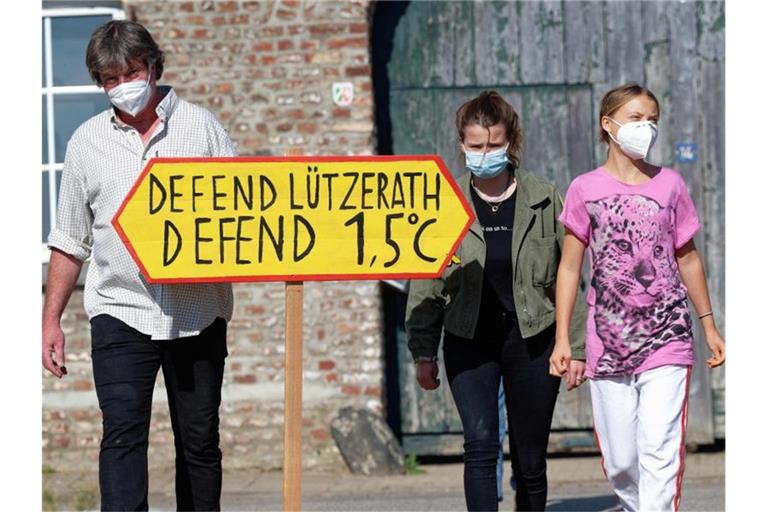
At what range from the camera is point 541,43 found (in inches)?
380

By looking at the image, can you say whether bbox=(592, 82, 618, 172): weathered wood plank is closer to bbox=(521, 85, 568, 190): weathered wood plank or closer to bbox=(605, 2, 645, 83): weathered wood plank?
bbox=(605, 2, 645, 83): weathered wood plank

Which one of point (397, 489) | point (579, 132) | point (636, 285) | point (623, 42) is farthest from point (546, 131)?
point (636, 285)

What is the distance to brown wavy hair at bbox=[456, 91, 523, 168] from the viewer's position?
5.92 m

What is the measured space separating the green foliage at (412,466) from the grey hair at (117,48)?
171 inches

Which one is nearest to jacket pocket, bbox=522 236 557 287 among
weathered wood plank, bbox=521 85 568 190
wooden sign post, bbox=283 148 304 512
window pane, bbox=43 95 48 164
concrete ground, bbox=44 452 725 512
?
wooden sign post, bbox=283 148 304 512

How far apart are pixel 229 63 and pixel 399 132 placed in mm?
1171

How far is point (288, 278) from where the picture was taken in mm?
5684

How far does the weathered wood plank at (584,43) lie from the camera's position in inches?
379

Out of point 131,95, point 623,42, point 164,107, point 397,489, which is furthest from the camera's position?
point 623,42

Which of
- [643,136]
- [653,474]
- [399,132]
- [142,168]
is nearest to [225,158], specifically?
[142,168]

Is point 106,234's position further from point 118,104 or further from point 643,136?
point 643,136

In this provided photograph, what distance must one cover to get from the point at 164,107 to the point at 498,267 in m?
1.46

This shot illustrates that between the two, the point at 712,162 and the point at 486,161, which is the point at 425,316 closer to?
the point at 486,161

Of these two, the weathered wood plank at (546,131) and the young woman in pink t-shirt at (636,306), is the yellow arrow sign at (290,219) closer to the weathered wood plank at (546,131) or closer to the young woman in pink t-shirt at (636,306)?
the young woman in pink t-shirt at (636,306)
